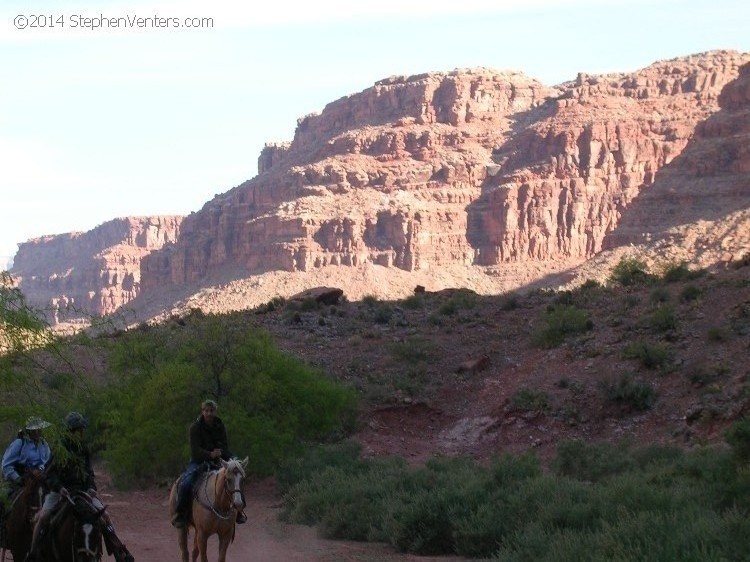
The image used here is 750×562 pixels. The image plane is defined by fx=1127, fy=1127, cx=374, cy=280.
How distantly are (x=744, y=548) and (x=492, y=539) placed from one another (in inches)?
203

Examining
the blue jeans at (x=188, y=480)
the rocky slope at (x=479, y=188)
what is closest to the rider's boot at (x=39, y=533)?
the blue jeans at (x=188, y=480)

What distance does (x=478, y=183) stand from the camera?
13412cm

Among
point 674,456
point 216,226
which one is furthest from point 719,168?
point 674,456

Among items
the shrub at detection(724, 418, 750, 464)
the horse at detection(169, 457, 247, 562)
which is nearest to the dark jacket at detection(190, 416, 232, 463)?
the horse at detection(169, 457, 247, 562)

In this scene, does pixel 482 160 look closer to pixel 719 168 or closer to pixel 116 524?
pixel 719 168

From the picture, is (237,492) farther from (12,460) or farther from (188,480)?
(12,460)

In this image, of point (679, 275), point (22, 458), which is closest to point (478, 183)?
point (679, 275)

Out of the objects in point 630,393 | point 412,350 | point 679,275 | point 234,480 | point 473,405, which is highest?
point 679,275

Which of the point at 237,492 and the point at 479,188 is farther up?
the point at 479,188

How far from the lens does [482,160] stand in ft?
443

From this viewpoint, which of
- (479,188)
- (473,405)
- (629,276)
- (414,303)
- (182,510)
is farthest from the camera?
(479,188)

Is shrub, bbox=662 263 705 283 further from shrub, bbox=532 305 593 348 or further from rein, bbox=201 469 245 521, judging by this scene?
rein, bbox=201 469 245 521

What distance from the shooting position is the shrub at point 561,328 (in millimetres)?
33531

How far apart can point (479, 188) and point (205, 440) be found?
12196 centimetres
